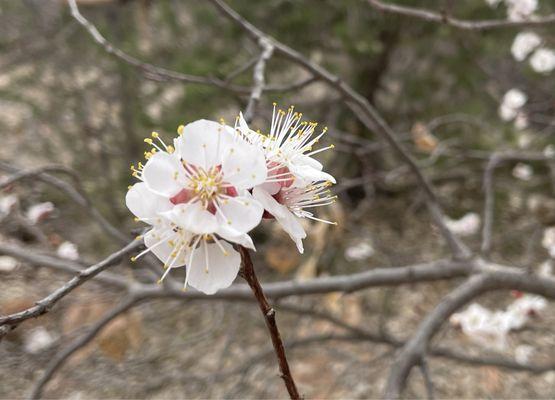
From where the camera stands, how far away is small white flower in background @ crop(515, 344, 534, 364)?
3105 mm

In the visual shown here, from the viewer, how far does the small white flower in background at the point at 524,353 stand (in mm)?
3105

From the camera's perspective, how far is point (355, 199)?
4691 mm

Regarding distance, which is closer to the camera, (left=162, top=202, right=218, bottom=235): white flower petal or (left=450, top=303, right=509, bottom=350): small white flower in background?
(left=162, top=202, right=218, bottom=235): white flower petal

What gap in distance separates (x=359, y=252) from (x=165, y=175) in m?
3.25

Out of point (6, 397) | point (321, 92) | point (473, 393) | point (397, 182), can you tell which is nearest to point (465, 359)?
point (473, 393)

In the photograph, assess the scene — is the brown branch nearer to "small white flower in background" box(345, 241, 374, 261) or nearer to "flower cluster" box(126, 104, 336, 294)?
"flower cluster" box(126, 104, 336, 294)

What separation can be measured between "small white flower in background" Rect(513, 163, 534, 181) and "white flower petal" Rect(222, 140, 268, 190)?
374 cm

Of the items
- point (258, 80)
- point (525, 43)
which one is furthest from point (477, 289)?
point (525, 43)

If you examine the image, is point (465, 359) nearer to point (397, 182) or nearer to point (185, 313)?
point (185, 313)

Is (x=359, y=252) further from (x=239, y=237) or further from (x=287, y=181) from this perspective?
(x=239, y=237)

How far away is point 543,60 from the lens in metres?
3.58

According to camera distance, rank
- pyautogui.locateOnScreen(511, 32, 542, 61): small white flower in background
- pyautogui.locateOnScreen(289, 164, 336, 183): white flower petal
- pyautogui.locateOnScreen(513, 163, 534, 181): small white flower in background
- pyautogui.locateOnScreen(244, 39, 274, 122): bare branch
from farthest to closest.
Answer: pyautogui.locateOnScreen(513, 163, 534, 181): small white flower in background, pyautogui.locateOnScreen(511, 32, 542, 61): small white flower in background, pyautogui.locateOnScreen(244, 39, 274, 122): bare branch, pyautogui.locateOnScreen(289, 164, 336, 183): white flower petal

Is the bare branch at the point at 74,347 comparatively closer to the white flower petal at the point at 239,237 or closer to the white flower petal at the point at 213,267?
the white flower petal at the point at 213,267

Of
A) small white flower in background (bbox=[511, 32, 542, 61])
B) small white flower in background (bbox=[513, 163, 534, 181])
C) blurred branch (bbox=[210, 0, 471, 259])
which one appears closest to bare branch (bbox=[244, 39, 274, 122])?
blurred branch (bbox=[210, 0, 471, 259])
